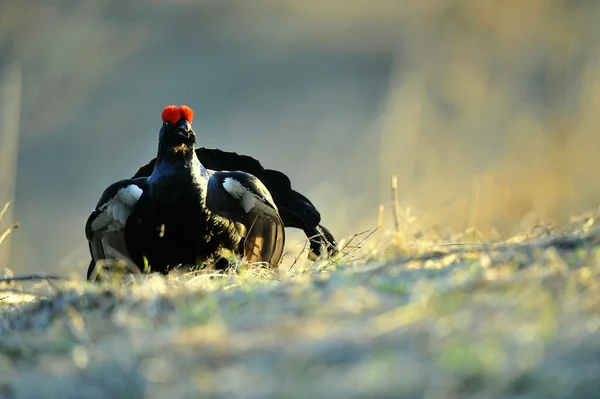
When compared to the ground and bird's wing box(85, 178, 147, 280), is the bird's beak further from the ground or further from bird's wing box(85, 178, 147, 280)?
the ground

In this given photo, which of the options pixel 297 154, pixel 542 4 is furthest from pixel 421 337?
pixel 297 154

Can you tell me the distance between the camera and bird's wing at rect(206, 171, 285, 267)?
15.3 ft

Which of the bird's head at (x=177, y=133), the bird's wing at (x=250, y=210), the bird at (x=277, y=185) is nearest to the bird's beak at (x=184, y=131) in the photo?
the bird's head at (x=177, y=133)

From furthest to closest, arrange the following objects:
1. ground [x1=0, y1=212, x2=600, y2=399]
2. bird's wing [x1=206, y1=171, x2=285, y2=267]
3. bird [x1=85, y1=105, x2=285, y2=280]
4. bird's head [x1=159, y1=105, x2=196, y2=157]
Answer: bird's wing [x1=206, y1=171, x2=285, y2=267]
bird's head [x1=159, y1=105, x2=196, y2=157]
bird [x1=85, y1=105, x2=285, y2=280]
ground [x1=0, y1=212, x2=600, y2=399]

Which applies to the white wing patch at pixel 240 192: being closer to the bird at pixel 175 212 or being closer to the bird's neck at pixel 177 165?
the bird at pixel 175 212

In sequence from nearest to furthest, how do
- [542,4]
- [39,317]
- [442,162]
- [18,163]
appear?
1. [39,317]
2. [442,162]
3. [542,4]
4. [18,163]

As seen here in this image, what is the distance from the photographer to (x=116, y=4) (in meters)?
14.7

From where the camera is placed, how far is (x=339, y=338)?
6.15 feet

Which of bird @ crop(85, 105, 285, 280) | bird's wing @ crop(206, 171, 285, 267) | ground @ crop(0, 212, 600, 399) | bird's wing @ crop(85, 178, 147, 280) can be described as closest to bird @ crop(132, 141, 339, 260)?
bird's wing @ crop(206, 171, 285, 267)

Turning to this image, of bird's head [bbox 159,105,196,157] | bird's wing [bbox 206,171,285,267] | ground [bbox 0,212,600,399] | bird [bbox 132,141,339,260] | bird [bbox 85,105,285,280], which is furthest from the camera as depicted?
bird [bbox 132,141,339,260]

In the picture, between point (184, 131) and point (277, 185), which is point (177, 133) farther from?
point (277, 185)

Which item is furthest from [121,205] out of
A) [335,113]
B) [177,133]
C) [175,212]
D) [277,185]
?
[335,113]

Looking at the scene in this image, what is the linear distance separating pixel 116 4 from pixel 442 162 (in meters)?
8.46

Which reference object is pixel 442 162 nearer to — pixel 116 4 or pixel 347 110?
pixel 347 110
